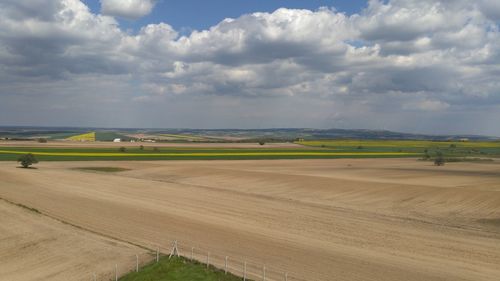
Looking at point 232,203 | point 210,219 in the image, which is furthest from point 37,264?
point 232,203

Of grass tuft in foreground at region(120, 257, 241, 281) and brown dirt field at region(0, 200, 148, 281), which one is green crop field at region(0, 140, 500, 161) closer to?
brown dirt field at region(0, 200, 148, 281)

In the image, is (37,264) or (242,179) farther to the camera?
(242,179)

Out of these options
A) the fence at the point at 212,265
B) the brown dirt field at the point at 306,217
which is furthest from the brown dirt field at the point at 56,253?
the brown dirt field at the point at 306,217

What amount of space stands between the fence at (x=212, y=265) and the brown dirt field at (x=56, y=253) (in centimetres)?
17

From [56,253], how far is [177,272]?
9.86m

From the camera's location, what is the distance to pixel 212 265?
24312mm

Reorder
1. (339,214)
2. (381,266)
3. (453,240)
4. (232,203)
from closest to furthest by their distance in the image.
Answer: (381,266)
(453,240)
(339,214)
(232,203)

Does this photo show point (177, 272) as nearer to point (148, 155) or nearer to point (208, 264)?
point (208, 264)

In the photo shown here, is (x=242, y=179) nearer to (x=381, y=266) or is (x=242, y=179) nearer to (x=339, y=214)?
(x=339, y=214)

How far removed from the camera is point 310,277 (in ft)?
76.8

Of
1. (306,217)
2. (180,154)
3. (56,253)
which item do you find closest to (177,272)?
(56,253)

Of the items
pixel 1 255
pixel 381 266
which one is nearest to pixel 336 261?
pixel 381 266

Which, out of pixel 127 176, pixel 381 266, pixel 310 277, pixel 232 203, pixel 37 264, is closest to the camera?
pixel 310 277

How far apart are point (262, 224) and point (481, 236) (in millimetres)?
14981
